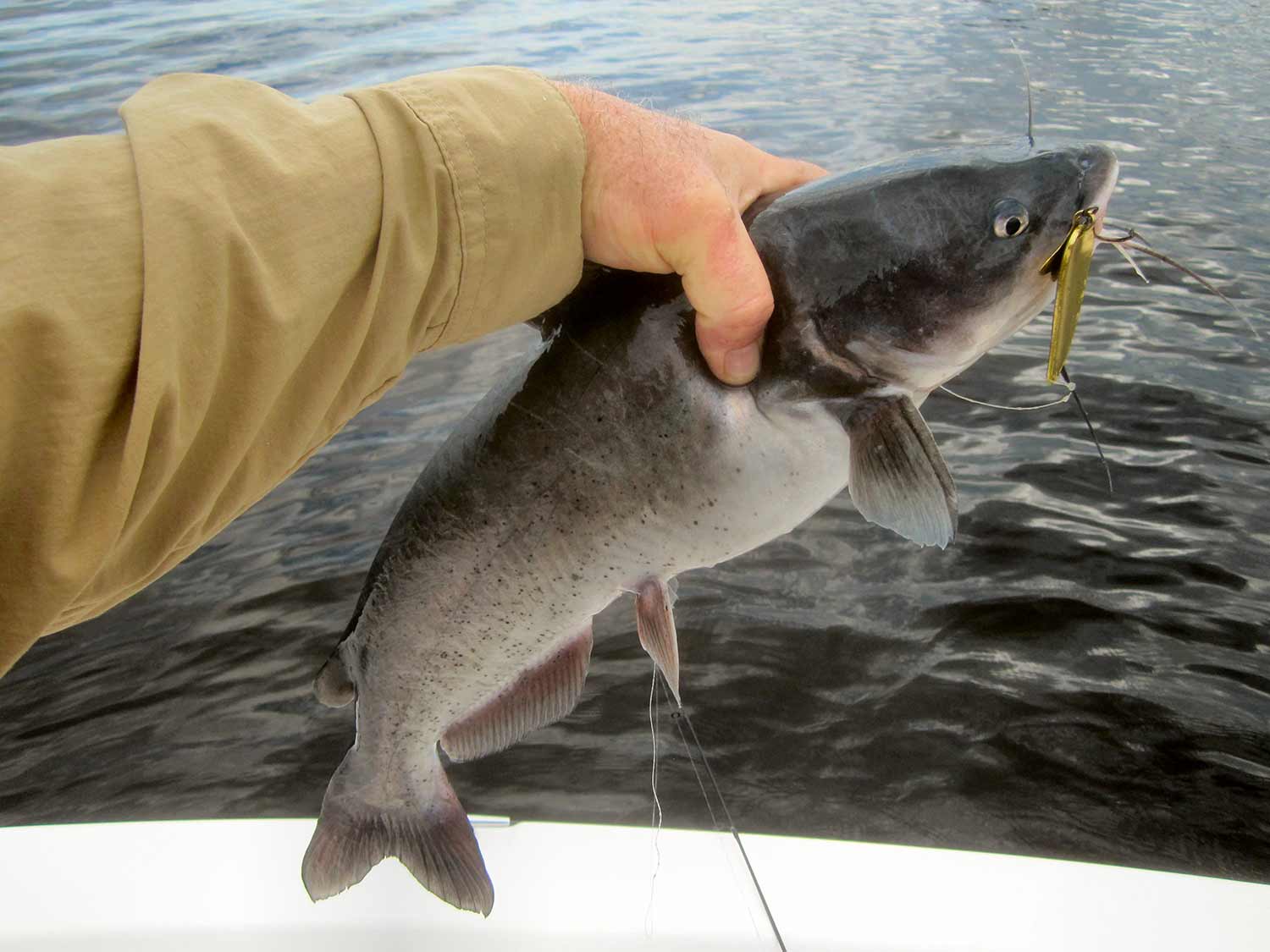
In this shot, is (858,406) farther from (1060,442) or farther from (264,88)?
(1060,442)

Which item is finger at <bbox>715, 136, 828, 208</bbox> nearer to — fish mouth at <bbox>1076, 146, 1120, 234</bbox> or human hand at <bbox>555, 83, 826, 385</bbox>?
human hand at <bbox>555, 83, 826, 385</bbox>

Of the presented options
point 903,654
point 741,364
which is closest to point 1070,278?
point 741,364

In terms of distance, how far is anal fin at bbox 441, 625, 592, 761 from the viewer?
7.34 ft

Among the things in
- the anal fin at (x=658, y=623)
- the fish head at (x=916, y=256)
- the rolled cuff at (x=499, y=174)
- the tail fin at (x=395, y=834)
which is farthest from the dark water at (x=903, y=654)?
the rolled cuff at (x=499, y=174)

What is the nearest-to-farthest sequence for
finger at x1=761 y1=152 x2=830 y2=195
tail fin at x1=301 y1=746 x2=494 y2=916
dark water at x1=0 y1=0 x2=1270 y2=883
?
1. finger at x1=761 y1=152 x2=830 y2=195
2. tail fin at x1=301 y1=746 x2=494 y2=916
3. dark water at x1=0 y1=0 x2=1270 y2=883

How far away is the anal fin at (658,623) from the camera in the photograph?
80.2 inches

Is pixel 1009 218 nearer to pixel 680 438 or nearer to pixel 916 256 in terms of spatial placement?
pixel 916 256

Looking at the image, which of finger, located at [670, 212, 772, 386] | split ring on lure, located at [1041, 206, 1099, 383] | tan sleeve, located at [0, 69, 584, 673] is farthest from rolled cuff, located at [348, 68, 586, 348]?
split ring on lure, located at [1041, 206, 1099, 383]

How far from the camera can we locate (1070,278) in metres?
1.67

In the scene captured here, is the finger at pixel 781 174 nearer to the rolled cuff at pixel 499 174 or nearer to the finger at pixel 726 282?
the finger at pixel 726 282

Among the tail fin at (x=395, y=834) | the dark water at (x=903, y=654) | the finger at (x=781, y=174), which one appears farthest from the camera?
the dark water at (x=903, y=654)

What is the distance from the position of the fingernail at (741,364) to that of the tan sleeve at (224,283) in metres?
0.31

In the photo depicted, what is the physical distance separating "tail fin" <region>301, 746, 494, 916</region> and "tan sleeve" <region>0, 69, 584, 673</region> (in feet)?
2.91

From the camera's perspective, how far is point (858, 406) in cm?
182
